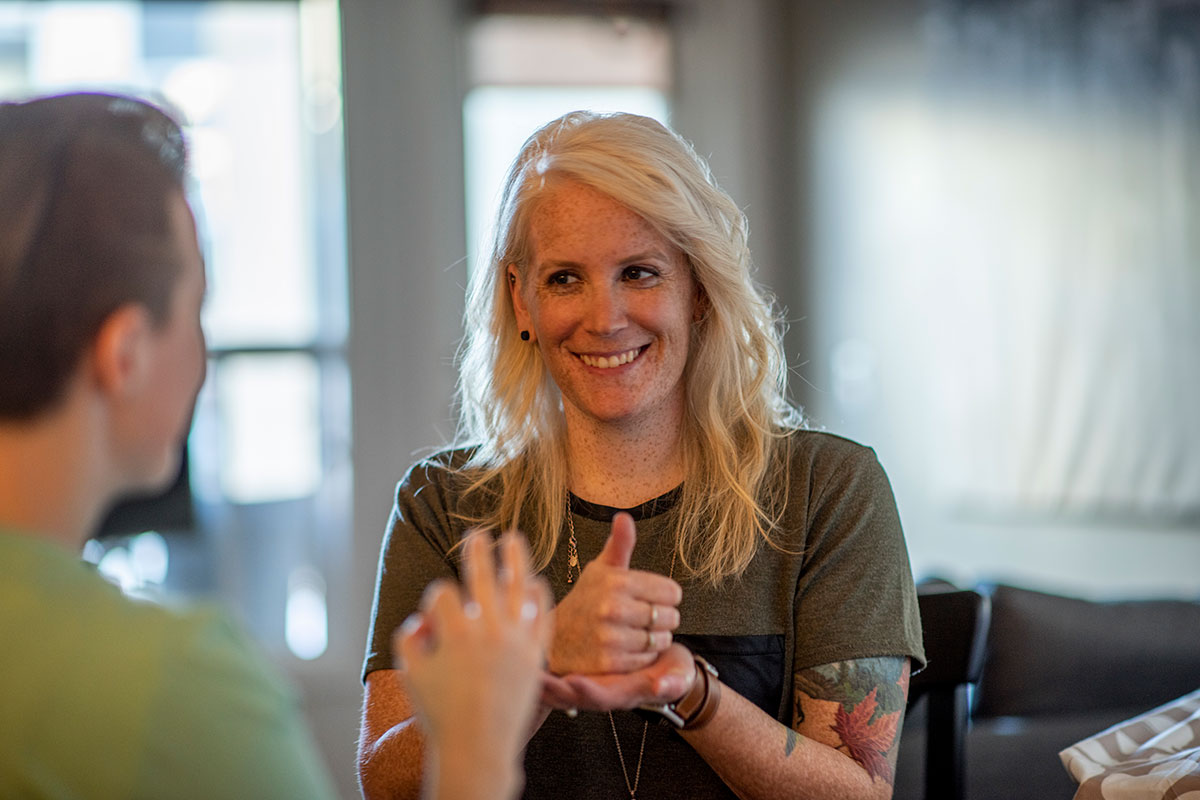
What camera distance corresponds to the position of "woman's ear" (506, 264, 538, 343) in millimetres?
1769

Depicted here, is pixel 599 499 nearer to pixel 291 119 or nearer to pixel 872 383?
pixel 291 119

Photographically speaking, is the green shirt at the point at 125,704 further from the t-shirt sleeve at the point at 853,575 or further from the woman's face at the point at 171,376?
the t-shirt sleeve at the point at 853,575

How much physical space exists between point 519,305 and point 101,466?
93cm

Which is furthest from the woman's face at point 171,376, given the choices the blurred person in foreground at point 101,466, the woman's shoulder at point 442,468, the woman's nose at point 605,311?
the woman's shoulder at point 442,468

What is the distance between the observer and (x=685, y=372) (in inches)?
69.5

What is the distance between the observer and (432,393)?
4.34 meters

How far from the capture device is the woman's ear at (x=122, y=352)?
88cm

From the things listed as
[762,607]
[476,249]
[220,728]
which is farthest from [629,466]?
[476,249]

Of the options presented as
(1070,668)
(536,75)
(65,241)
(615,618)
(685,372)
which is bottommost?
(1070,668)

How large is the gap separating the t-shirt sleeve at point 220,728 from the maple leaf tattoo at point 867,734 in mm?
809

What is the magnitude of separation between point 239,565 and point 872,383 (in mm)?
2523

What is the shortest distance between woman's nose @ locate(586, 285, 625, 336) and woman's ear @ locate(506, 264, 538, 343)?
0.16 m

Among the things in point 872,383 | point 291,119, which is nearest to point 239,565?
point 291,119

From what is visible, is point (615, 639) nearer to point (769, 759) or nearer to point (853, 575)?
point (769, 759)
